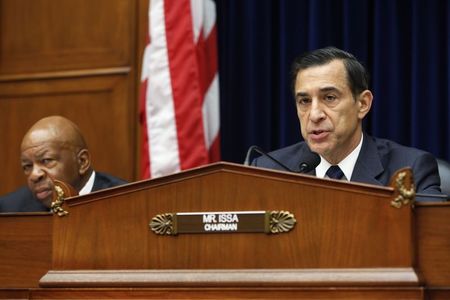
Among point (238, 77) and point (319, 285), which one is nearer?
point (319, 285)

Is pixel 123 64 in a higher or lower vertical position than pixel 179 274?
higher

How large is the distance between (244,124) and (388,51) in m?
0.84

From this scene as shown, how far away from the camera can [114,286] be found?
92.0 inches

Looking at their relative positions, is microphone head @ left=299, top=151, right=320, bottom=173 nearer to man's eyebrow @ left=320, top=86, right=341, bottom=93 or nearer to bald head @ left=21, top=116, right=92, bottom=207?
man's eyebrow @ left=320, top=86, right=341, bottom=93

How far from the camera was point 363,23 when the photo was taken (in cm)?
464

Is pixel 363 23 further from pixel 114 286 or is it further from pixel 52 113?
pixel 114 286

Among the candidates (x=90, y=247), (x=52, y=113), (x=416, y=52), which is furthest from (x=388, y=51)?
(x=90, y=247)

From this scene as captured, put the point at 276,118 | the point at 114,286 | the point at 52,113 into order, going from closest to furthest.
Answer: the point at 114,286 → the point at 276,118 → the point at 52,113

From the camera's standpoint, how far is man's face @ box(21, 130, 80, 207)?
4164 mm

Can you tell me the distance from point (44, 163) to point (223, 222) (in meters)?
2.12

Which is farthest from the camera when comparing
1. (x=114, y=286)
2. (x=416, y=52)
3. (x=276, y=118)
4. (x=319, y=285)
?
(x=276, y=118)

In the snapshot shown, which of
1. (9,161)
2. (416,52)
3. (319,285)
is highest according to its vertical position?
(416,52)

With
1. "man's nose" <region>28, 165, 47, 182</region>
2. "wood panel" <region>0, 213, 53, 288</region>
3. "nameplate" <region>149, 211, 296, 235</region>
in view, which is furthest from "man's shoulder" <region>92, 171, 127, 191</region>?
"nameplate" <region>149, 211, 296, 235</region>

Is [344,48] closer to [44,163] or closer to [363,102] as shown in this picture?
[363,102]
